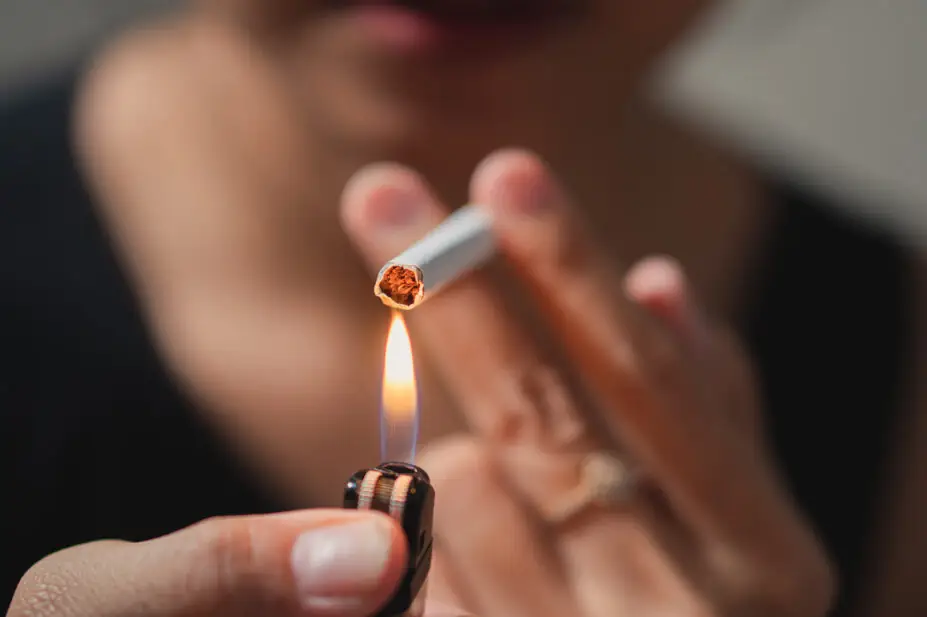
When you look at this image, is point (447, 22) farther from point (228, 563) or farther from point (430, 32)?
point (228, 563)

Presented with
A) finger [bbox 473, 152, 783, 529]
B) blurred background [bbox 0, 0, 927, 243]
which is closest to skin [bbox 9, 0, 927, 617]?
finger [bbox 473, 152, 783, 529]

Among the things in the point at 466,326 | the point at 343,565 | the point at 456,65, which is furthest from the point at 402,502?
the point at 456,65

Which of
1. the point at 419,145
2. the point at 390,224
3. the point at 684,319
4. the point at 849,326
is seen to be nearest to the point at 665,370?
the point at 684,319

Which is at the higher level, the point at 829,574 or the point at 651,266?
the point at 651,266

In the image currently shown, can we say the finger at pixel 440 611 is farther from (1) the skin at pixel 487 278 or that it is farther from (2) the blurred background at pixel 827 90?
(2) the blurred background at pixel 827 90

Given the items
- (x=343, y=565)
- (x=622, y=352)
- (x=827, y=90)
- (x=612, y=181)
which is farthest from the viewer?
(x=827, y=90)

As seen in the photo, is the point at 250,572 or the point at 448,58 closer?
the point at 250,572

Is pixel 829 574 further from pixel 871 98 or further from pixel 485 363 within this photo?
pixel 871 98
